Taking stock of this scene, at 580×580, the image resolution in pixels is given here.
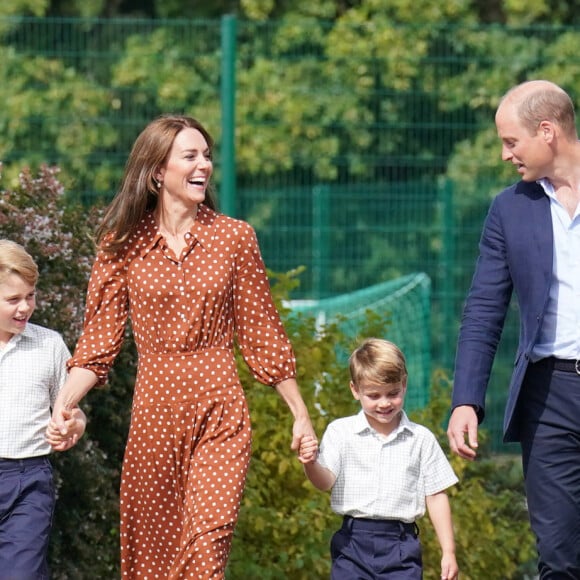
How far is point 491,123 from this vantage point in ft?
39.8

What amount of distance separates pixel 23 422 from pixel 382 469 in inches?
48.2

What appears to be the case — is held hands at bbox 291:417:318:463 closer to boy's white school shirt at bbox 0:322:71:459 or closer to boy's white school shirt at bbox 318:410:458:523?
boy's white school shirt at bbox 318:410:458:523

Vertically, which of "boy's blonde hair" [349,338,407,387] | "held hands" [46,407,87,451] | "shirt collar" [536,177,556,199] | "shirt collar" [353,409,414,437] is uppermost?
"shirt collar" [536,177,556,199]

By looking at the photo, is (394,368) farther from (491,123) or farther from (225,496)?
(491,123)

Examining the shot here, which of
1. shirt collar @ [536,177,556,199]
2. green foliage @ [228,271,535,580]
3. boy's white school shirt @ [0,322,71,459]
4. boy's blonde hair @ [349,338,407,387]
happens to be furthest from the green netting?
shirt collar @ [536,177,556,199]

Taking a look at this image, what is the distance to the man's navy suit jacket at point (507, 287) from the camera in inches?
209

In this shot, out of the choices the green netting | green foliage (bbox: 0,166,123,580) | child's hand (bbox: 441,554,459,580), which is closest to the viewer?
child's hand (bbox: 441,554,459,580)

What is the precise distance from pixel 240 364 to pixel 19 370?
1587mm

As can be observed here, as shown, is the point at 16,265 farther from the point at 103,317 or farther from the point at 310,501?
the point at 310,501

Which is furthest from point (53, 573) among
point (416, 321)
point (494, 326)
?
point (416, 321)

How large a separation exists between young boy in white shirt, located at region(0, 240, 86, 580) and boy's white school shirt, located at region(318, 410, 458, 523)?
882 millimetres

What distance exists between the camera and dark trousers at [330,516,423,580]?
18.2ft

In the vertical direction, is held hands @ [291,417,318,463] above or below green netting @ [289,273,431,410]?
above

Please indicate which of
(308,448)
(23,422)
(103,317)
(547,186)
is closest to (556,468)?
(308,448)
